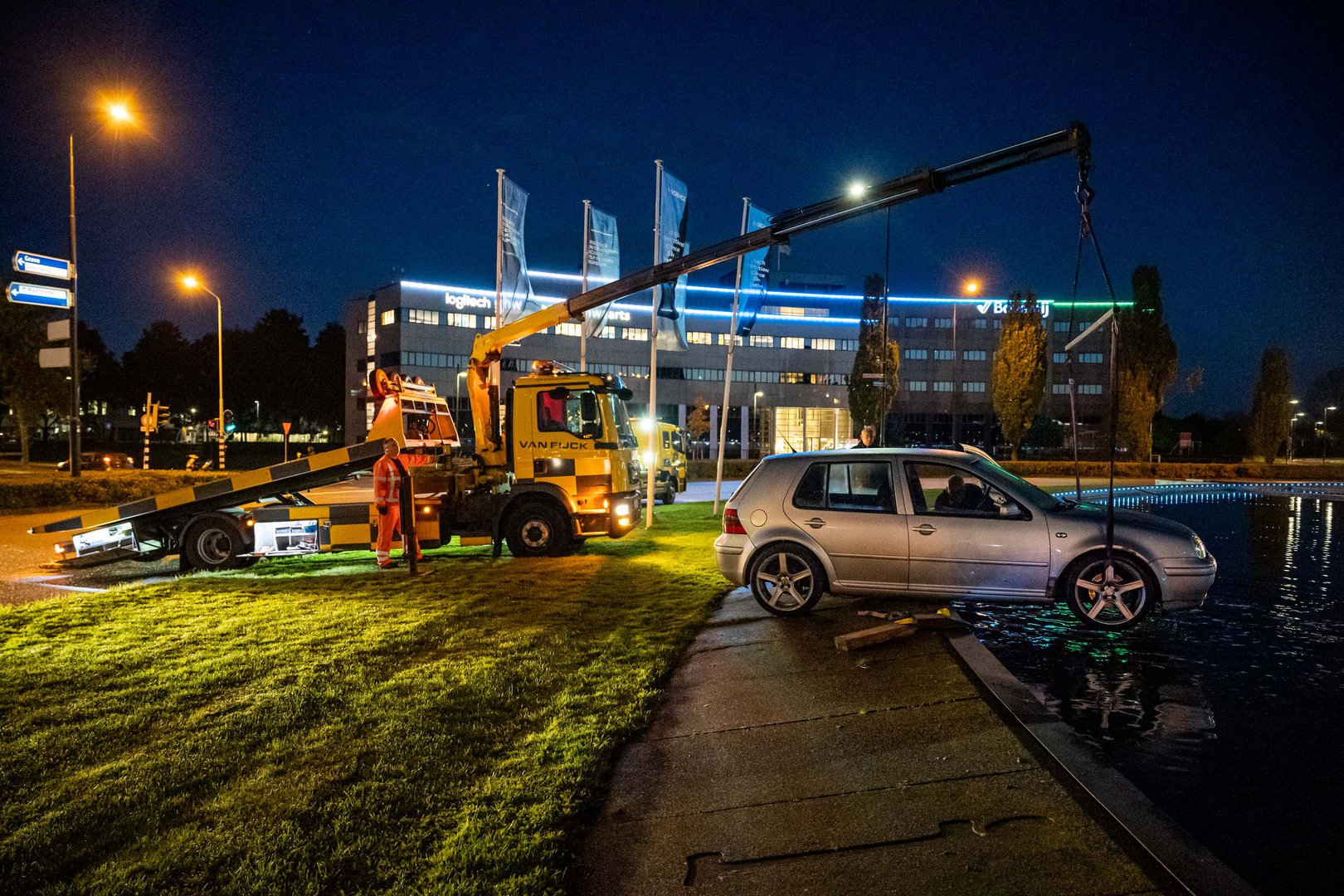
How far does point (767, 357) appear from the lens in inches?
2753

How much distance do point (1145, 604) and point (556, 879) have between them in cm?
596

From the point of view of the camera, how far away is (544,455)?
444 inches

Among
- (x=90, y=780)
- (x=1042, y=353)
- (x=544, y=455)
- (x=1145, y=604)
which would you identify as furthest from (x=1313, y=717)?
(x=1042, y=353)

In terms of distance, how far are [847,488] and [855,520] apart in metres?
0.36

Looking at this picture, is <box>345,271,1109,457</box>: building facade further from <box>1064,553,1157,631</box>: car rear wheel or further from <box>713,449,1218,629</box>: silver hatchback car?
<box>1064,553,1157,631</box>: car rear wheel

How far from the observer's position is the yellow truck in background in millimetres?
20906

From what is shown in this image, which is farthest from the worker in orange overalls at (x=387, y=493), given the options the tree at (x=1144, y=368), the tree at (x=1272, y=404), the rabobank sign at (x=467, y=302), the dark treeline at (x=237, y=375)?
the dark treeline at (x=237, y=375)

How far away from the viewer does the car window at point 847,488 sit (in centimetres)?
732

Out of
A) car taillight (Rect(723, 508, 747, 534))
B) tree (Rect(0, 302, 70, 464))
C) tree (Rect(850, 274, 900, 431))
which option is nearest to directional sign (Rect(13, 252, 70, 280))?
tree (Rect(0, 302, 70, 464))

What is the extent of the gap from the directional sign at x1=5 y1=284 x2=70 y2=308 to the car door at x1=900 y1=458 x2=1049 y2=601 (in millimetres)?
19468

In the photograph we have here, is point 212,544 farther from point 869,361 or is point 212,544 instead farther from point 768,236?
point 869,361

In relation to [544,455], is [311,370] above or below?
above

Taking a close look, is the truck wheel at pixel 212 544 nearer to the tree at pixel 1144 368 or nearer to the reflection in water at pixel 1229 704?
the reflection in water at pixel 1229 704

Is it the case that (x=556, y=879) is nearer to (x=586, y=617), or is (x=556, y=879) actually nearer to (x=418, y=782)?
(x=418, y=782)
